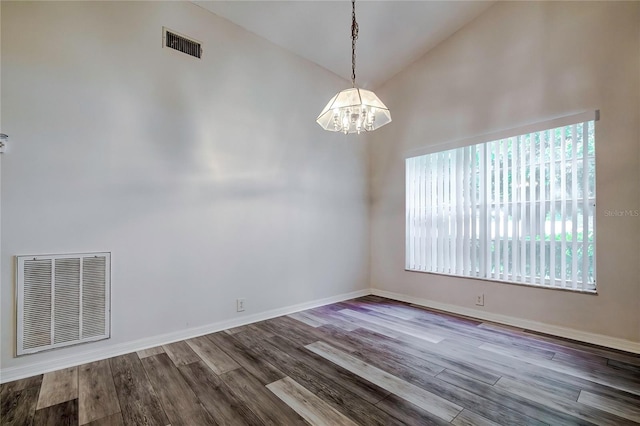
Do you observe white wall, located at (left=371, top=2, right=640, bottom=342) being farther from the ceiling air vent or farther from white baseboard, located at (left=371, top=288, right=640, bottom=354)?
the ceiling air vent

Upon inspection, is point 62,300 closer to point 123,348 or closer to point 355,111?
point 123,348

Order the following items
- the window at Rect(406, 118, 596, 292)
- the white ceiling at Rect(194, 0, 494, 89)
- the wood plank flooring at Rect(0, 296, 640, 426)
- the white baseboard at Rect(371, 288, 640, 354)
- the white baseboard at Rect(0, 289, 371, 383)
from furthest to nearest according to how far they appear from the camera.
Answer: the white ceiling at Rect(194, 0, 494, 89) < the window at Rect(406, 118, 596, 292) < the white baseboard at Rect(371, 288, 640, 354) < the white baseboard at Rect(0, 289, 371, 383) < the wood plank flooring at Rect(0, 296, 640, 426)

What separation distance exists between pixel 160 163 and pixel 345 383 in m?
2.42

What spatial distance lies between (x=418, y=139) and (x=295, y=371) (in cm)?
325

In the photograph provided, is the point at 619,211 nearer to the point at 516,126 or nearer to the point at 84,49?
the point at 516,126

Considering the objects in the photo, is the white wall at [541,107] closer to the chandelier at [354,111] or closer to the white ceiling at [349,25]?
the white ceiling at [349,25]

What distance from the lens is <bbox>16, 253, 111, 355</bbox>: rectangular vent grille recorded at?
6.82ft

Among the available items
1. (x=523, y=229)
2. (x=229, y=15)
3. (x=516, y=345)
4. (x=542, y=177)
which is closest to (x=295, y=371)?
(x=516, y=345)

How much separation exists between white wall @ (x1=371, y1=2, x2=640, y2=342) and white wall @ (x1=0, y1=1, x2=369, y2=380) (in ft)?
4.33

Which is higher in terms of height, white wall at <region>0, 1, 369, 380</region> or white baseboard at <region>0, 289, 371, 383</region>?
white wall at <region>0, 1, 369, 380</region>

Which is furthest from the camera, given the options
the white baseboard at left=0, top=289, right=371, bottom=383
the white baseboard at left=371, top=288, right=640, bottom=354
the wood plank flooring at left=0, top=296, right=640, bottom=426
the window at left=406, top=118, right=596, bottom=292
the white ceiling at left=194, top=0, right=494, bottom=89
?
the white ceiling at left=194, top=0, right=494, bottom=89

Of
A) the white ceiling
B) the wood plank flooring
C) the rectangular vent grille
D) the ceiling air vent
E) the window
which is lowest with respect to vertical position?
the wood plank flooring

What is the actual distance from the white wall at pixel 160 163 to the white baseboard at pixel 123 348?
0.02m

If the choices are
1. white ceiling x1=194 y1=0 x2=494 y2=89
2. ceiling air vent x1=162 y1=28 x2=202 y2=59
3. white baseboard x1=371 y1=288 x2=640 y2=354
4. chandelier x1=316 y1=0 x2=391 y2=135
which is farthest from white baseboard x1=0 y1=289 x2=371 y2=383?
white ceiling x1=194 y1=0 x2=494 y2=89
